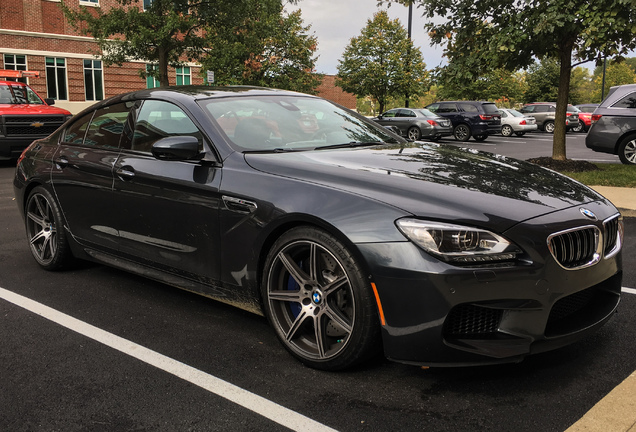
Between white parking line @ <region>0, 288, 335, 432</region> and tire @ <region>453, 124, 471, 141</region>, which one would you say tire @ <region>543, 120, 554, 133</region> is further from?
white parking line @ <region>0, 288, 335, 432</region>

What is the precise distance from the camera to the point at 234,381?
3.06 metres

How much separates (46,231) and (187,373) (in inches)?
103

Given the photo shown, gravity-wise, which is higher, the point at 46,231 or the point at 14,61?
the point at 14,61

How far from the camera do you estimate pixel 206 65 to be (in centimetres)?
2384

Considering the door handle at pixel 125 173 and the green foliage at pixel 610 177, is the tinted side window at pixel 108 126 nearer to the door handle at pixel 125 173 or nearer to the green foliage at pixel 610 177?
the door handle at pixel 125 173

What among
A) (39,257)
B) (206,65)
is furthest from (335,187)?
(206,65)

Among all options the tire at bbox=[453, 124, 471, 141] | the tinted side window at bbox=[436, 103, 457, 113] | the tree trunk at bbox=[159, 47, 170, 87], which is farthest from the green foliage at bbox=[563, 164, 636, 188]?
the tree trunk at bbox=[159, 47, 170, 87]

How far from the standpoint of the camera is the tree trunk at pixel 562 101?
12.0 metres

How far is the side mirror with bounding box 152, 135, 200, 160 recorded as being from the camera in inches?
141

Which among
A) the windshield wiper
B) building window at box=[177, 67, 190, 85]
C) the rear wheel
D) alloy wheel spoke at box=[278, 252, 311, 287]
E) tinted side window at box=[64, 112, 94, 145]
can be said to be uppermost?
building window at box=[177, 67, 190, 85]

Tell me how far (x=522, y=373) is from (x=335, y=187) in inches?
52.6

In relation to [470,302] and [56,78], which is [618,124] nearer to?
[470,302]

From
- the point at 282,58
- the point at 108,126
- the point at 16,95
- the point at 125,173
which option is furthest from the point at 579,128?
the point at 125,173

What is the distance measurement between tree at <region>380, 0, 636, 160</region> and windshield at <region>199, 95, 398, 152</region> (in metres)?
7.28
